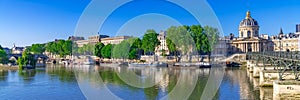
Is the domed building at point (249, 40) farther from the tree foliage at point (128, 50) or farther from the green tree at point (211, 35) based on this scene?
the tree foliage at point (128, 50)

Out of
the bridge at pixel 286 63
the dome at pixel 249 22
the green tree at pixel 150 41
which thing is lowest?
the bridge at pixel 286 63

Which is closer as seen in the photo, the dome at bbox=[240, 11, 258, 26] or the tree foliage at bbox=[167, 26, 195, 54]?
the tree foliage at bbox=[167, 26, 195, 54]

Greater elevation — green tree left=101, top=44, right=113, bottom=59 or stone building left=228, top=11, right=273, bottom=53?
stone building left=228, top=11, right=273, bottom=53

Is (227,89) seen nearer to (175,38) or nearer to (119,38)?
(175,38)

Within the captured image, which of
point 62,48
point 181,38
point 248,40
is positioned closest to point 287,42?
point 248,40

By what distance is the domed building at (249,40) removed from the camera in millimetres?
103938

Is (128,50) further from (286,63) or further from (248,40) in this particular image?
Answer: (286,63)

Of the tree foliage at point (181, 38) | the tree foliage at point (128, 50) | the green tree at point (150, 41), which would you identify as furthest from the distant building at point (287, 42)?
the tree foliage at point (128, 50)

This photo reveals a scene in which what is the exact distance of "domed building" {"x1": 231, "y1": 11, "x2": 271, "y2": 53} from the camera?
4092 inches

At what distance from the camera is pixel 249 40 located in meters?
105

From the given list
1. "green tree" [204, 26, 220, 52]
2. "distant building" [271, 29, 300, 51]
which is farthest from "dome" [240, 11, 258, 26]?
"green tree" [204, 26, 220, 52]

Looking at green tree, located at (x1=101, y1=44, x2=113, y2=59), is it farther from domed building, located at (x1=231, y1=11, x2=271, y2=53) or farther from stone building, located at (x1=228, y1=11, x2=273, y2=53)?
domed building, located at (x1=231, y1=11, x2=271, y2=53)

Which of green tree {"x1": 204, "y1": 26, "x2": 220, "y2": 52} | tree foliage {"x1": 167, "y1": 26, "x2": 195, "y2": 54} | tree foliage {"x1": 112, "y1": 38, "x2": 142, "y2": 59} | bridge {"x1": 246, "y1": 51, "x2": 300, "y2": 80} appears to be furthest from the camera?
tree foliage {"x1": 112, "y1": 38, "x2": 142, "y2": 59}

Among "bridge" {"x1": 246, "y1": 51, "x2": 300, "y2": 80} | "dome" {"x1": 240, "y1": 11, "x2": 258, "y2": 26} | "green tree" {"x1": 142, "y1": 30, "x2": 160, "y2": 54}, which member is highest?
"dome" {"x1": 240, "y1": 11, "x2": 258, "y2": 26}
